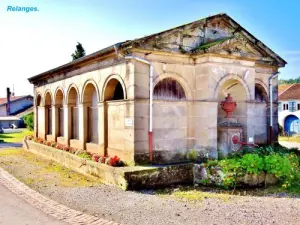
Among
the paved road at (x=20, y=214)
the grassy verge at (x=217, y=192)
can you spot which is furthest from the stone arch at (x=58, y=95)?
the grassy verge at (x=217, y=192)

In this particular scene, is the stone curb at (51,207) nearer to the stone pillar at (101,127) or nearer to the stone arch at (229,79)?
the stone pillar at (101,127)

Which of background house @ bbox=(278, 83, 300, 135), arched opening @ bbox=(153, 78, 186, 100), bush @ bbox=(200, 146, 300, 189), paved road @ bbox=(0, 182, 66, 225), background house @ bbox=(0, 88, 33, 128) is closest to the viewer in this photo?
paved road @ bbox=(0, 182, 66, 225)

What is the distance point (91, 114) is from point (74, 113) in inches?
70.8

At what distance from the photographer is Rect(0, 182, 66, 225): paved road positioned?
5.66 meters

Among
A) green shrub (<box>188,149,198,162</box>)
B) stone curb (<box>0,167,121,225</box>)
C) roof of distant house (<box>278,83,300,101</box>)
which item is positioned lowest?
stone curb (<box>0,167,121,225</box>)

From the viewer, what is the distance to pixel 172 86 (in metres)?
Answer: 9.82

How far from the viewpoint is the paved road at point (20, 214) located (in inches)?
223

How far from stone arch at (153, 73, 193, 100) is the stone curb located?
15.0 ft

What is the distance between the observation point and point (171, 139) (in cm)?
969

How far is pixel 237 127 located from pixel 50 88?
997 cm

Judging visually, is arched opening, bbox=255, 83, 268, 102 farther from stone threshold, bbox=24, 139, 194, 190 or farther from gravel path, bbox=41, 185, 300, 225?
gravel path, bbox=41, 185, 300, 225

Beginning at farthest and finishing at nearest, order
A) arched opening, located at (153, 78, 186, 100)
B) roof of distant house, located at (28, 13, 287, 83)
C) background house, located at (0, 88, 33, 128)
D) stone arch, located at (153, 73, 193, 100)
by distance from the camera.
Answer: background house, located at (0, 88, 33, 128) < arched opening, located at (153, 78, 186, 100) < stone arch, located at (153, 73, 193, 100) < roof of distant house, located at (28, 13, 287, 83)

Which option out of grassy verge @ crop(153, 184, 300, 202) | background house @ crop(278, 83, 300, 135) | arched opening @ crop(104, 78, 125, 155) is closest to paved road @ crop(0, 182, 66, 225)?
grassy verge @ crop(153, 184, 300, 202)

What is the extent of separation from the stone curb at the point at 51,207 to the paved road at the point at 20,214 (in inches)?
5.7
